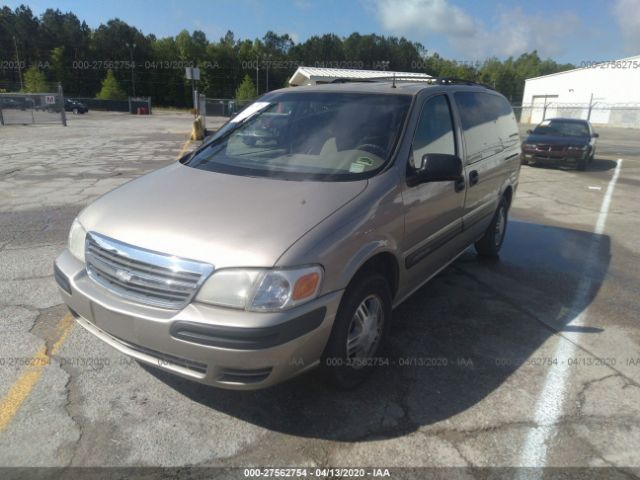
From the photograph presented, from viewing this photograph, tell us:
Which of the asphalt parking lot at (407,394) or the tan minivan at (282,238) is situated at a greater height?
the tan minivan at (282,238)

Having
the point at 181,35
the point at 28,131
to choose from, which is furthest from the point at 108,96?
the point at 28,131

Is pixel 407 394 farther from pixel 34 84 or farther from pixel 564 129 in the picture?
pixel 34 84

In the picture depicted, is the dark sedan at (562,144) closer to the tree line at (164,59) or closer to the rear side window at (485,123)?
the rear side window at (485,123)

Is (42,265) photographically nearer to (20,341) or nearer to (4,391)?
(20,341)

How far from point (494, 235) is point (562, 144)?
392 inches

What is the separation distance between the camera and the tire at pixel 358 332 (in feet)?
8.66

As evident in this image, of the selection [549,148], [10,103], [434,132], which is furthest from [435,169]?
[10,103]

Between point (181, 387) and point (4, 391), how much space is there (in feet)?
3.48

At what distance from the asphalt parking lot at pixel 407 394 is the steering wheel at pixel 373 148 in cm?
145

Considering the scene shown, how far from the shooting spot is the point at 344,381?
2.85 metres

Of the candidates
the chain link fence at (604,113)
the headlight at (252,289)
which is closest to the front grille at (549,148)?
the headlight at (252,289)

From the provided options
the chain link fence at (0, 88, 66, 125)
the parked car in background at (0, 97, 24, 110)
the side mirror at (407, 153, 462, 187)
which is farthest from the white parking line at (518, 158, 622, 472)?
the parked car in background at (0, 97, 24, 110)

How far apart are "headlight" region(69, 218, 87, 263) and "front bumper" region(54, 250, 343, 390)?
0.35 meters

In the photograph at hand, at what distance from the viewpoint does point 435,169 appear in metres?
3.15
